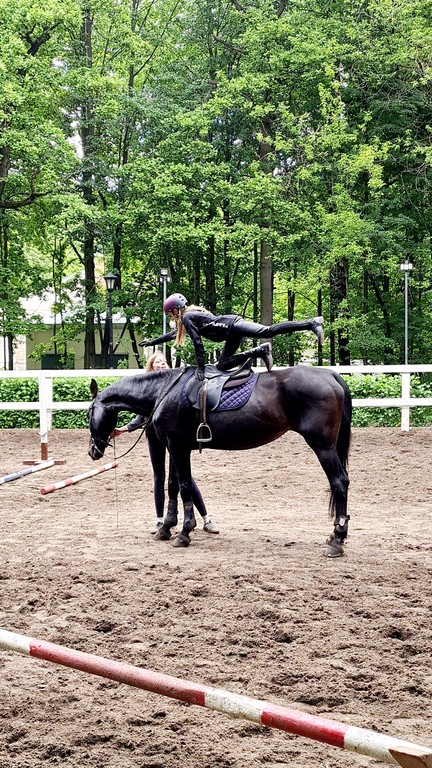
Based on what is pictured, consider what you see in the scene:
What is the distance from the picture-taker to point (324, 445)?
6.83 metres

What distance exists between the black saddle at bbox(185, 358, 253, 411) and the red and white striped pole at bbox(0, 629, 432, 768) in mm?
4214

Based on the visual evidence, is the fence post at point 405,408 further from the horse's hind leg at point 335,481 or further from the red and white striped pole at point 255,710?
the red and white striped pole at point 255,710

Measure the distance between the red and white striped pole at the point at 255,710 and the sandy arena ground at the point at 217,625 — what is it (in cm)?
55

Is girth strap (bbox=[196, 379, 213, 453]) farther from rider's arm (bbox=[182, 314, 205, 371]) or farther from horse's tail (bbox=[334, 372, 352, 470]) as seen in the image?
horse's tail (bbox=[334, 372, 352, 470])

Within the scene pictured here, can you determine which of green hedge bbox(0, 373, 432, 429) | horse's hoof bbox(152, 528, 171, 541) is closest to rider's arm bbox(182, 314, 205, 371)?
horse's hoof bbox(152, 528, 171, 541)

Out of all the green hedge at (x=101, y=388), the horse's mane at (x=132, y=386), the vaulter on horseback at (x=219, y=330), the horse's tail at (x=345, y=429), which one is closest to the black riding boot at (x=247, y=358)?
the vaulter on horseback at (x=219, y=330)

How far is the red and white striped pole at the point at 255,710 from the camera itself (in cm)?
212

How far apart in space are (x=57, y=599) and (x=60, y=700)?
1.69 metres

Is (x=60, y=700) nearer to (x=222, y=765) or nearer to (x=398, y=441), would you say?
(x=222, y=765)

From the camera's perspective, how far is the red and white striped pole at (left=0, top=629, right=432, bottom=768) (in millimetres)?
2123

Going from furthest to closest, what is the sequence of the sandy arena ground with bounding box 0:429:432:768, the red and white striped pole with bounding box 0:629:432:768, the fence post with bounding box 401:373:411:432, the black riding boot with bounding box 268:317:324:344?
the fence post with bounding box 401:373:411:432 < the black riding boot with bounding box 268:317:324:344 < the sandy arena ground with bounding box 0:429:432:768 < the red and white striped pole with bounding box 0:629:432:768

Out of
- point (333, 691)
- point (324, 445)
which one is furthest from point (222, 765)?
point (324, 445)

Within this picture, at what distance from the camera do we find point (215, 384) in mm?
7230

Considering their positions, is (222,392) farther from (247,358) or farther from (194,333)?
(194,333)
